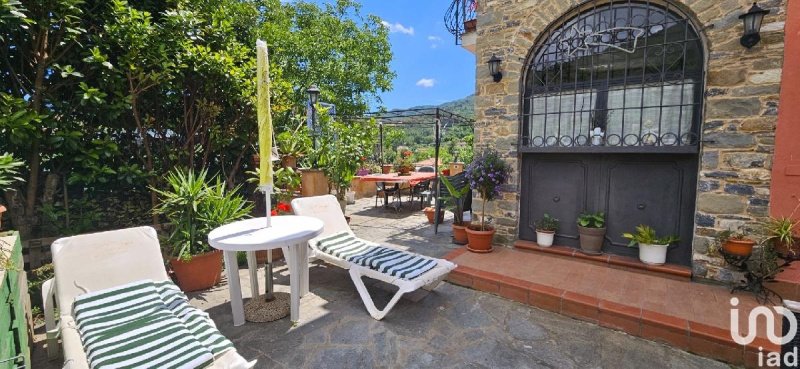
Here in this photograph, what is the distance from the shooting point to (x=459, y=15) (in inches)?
229

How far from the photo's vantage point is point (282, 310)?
3178 mm

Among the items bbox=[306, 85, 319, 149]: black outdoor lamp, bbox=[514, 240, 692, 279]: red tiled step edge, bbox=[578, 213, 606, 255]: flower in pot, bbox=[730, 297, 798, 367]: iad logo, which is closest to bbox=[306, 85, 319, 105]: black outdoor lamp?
bbox=[306, 85, 319, 149]: black outdoor lamp

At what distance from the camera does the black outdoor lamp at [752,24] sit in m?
3.08

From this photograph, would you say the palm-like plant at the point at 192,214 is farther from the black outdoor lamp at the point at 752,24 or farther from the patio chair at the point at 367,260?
the black outdoor lamp at the point at 752,24

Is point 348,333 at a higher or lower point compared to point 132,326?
lower

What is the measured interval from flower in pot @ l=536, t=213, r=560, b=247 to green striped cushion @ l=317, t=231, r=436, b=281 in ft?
6.18

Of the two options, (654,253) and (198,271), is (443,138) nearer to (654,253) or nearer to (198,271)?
(654,253)

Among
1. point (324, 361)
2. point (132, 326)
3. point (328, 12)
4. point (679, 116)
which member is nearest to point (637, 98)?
point (679, 116)

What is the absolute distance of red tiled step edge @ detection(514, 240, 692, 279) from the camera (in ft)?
12.1

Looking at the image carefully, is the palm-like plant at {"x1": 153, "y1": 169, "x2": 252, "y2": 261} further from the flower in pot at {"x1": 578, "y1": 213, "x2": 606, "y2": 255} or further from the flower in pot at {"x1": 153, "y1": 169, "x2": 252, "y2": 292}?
A: the flower in pot at {"x1": 578, "y1": 213, "x2": 606, "y2": 255}

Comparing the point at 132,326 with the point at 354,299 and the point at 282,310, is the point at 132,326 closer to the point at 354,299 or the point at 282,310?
the point at 282,310

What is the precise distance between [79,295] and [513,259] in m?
4.22

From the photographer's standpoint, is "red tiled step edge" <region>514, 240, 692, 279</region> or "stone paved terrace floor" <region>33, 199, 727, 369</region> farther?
"red tiled step edge" <region>514, 240, 692, 279</region>

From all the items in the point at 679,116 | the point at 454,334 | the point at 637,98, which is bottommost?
the point at 454,334
